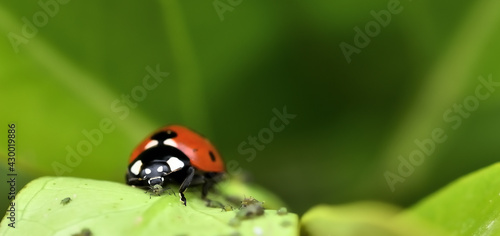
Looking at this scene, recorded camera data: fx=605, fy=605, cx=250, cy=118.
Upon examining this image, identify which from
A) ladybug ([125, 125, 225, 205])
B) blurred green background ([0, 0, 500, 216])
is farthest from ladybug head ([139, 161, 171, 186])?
blurred green background ([0, 0, 500, 216])

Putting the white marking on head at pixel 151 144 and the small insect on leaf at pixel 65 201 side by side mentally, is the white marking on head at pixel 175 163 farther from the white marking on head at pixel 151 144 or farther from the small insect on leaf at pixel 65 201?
the small insect on leaf at pixel 65 201

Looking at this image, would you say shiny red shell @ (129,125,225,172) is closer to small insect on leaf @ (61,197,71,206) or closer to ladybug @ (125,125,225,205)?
ladybug @ (125,125,225,205)

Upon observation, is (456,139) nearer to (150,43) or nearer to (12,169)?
(150,43)

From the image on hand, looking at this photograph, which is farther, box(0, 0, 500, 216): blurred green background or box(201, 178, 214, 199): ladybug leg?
box(0, 0, 500, 216): blurred green background

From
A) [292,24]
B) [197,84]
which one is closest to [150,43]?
[197,84]

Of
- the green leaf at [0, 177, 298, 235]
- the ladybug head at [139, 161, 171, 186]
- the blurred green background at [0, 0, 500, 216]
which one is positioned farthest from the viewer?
the blurred green background at [0, 0, 500, 216]

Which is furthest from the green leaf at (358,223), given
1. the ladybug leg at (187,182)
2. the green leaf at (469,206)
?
the ladybug leg at (187,182)
